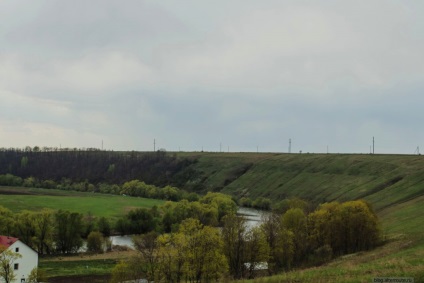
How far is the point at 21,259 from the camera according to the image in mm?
63969

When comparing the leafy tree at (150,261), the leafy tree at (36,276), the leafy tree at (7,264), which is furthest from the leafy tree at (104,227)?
the leafy tree at (150,261)

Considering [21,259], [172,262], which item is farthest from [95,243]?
[172,262]

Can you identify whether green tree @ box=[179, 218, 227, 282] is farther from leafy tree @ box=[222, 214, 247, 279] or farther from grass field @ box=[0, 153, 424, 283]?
grass field @ box=[0, 153, 424, 283]

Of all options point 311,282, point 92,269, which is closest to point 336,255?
point 92,269

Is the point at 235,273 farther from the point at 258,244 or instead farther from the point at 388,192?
the point at 388,192

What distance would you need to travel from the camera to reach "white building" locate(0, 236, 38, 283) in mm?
62781

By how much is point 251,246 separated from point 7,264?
95.9ft

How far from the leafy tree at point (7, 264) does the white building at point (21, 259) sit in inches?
108

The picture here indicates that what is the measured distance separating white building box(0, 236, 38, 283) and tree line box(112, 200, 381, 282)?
17.3 metres

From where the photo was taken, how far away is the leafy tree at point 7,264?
5534cm

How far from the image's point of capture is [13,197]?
6127 inches

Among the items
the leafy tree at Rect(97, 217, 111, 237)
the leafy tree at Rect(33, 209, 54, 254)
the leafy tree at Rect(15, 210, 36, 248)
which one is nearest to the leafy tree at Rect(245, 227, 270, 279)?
the leafy tree at Rect(33, 209, 54, 254)

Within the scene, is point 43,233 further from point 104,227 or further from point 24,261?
point 24,261

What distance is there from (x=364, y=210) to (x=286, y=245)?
12.3m
